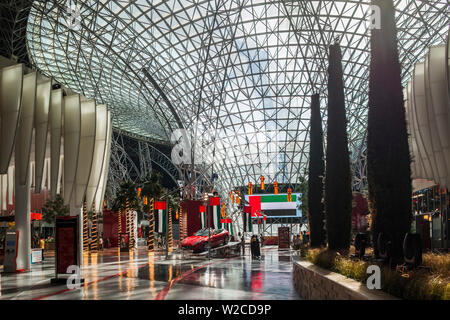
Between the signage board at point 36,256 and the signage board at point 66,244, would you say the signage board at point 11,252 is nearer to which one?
the signage board at point 66,244

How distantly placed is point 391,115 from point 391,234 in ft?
9.33

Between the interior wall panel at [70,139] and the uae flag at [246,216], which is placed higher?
the interior wall panel at [70,139]

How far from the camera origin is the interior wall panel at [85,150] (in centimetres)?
1641

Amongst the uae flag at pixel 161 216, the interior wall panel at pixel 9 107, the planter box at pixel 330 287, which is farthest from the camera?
the uae flag at pixel 161 216

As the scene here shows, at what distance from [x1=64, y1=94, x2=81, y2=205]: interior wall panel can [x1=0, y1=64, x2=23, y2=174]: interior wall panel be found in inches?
93.5

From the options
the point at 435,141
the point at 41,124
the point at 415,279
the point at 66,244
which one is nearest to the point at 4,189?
the point at 41,124

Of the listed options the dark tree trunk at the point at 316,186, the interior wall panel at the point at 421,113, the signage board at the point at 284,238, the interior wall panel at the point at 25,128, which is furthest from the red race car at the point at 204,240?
the interior wall panel at the point at 25,128

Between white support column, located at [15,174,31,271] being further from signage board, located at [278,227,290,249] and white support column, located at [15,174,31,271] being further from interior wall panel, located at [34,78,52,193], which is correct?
signage board, located at [278,227,290,249]

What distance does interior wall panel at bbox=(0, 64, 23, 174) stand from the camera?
13891 millimetres

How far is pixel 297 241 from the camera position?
3628 centimetres

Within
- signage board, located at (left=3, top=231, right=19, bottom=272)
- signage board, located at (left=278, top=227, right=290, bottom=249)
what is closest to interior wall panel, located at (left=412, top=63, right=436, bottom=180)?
signage board, located at (left=3, top=231, right=19, bottom=272)

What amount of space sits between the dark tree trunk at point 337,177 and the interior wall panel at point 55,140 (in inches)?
398
